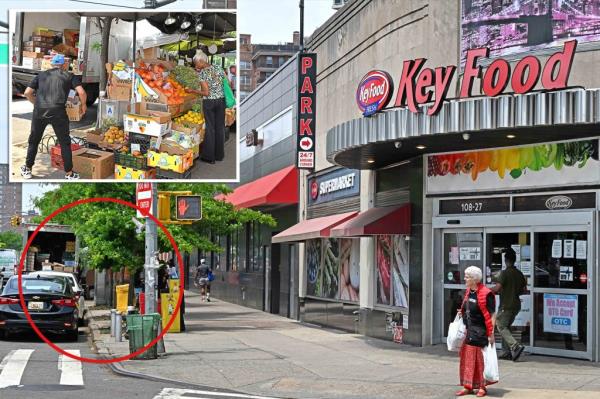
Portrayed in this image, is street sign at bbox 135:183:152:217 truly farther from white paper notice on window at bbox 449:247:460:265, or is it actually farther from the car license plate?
white paper notice on window at bbox 449:247:460:265

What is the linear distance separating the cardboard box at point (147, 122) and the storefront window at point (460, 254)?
19.6 ft

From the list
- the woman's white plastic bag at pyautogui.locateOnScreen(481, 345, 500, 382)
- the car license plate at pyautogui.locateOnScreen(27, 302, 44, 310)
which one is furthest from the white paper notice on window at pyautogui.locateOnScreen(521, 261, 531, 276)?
the car license plate at pyautogui.locateOnScreen(27, 302, 44, 310)

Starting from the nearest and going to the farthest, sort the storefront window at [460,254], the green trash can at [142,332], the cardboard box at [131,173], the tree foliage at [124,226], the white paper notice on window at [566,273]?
the white paper notice on window at [566,273] → the green trash can at [142,332] → the storefront window at [460,254] → the cardboard box at [131,173] → the tree foliage at [124,226]

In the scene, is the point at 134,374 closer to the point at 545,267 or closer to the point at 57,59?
the point at 57,59

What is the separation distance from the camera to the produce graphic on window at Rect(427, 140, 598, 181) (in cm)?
1598

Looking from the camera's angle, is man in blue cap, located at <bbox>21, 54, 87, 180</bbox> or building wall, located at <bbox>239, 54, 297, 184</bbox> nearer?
Answer: man in blue cap, located at <bbox>21, 54, 87, 180</bbox>

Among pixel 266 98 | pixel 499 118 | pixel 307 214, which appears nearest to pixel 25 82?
pixel 499 118

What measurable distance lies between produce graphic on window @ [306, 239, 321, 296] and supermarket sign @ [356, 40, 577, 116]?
30.9ft

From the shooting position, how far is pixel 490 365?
12.5 m

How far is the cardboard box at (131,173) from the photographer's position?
1875 centimetres

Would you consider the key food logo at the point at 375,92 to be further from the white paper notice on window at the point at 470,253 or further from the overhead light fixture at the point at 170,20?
the overhead light fixture at the point at 170,20

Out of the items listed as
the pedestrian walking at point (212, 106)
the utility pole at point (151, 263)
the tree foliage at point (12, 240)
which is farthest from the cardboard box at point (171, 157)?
the tree foliage at point (12, 240)

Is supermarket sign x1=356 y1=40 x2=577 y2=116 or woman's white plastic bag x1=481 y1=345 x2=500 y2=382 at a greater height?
supermarket sign x1=356 y1=40 x2=577 y2=116

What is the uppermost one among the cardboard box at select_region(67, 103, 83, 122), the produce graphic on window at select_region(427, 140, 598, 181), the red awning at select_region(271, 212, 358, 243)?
the cardboard box at select_region(67, 103, 83, 122)
